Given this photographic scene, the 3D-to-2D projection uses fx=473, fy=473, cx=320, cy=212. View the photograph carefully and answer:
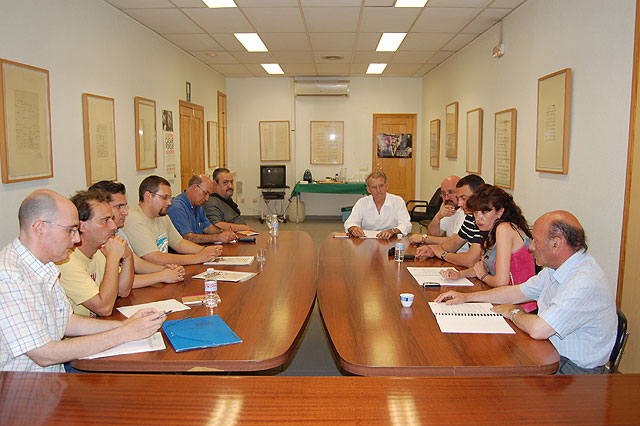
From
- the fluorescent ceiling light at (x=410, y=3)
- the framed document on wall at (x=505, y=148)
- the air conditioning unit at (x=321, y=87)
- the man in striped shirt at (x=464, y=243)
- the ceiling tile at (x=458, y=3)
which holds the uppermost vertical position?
the fluorescent ceiling light at (x=410, y=3)

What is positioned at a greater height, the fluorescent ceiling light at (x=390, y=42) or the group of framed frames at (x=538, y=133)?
the fluorescent ceiling light at (x=390, y=42)

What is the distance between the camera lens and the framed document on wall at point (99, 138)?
4.73 m

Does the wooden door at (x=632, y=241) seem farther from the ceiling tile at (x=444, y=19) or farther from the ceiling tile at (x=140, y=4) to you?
the ceiling tile at (x=140, y=4)

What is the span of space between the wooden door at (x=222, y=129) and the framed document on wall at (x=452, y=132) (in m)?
4.65

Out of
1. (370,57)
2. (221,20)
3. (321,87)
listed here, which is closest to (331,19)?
(221,20)

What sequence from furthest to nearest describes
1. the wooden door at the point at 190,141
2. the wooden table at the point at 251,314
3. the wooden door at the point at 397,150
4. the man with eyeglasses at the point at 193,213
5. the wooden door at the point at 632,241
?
the wooden door at the point at 397,150 → the wooden door at the point at 190,141 → the man with eyeglasses at the point at 193,213 → the wooden door at the point at 632,241 → the wooden table at the point at 251,314

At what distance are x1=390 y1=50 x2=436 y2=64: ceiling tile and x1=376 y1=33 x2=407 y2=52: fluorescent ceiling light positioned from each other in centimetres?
36

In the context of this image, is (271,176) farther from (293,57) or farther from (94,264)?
(94,264)

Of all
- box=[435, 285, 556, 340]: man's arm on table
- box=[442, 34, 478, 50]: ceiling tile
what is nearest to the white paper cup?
box=[435, 285, 556, 340]: man's arm on table

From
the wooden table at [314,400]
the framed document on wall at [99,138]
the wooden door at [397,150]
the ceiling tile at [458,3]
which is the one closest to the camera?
the wooden table at [314,400]

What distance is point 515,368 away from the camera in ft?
5.67

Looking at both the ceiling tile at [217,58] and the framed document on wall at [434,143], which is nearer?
the ceiling tile at [217,58]

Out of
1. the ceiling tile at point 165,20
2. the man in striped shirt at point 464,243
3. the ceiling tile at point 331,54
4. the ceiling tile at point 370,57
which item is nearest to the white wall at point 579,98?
the man in striped shirt at point 464,243

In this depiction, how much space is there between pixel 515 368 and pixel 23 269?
1833mm
